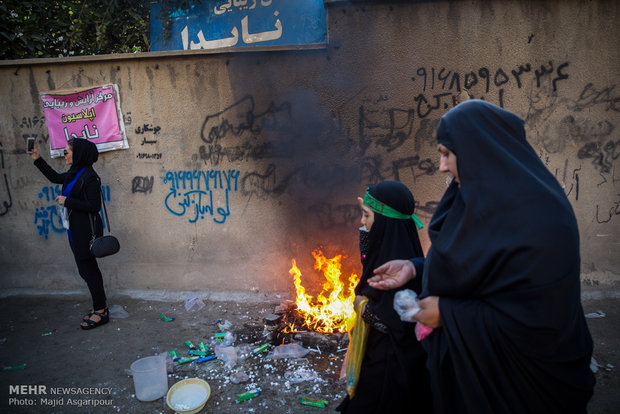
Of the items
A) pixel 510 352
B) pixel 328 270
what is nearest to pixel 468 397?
pixel 510 352

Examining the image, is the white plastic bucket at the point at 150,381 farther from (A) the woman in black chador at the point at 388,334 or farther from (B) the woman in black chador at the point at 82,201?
(A) the woman in black chador at the point at 388,334

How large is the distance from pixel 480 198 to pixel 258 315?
3814 millimetres

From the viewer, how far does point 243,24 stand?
6531 millimetres

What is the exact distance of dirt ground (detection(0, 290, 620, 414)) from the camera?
316cm

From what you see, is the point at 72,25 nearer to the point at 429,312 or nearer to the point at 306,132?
the point at 306,132

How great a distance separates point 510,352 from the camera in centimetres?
143

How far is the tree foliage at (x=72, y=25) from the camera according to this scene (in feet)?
20.1

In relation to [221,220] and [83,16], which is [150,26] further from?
[221,220]

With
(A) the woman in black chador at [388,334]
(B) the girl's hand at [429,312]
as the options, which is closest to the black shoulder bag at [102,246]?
(A) the woman in black chador at [388,334]

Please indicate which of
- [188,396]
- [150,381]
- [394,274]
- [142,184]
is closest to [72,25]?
[142,184]

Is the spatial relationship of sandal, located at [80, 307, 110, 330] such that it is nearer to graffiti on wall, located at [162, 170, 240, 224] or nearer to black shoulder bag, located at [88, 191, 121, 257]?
black shoulder bag, located at [88, 191, 121, 257]

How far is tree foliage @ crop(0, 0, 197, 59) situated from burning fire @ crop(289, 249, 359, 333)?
17.1ft

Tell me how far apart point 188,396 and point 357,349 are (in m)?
1.79

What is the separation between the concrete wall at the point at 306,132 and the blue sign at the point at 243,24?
6.17 feet
